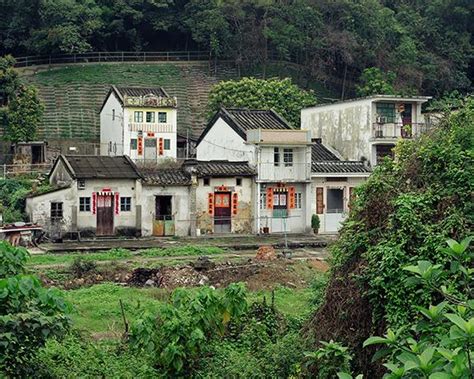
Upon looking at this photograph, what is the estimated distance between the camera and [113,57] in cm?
6222

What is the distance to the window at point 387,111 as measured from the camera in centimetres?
3984

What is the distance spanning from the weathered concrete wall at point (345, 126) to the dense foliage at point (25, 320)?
3023 centimetres

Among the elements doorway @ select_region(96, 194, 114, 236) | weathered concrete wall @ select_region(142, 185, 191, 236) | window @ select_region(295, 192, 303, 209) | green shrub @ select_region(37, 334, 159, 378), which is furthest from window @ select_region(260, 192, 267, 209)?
green shrub @ select_region(37, 334, 159, 378)

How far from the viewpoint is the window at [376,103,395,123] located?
39.8 metres

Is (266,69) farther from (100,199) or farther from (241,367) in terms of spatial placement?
(241,367)

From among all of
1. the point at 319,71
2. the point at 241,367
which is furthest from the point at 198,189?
the point at 319,71

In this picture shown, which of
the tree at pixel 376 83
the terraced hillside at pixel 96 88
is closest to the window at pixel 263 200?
the terraced hillside at pixel 96 88

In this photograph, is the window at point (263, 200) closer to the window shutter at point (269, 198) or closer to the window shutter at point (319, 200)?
the window shutter at point (269, 198)

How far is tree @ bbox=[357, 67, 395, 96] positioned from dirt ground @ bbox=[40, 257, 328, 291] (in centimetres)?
2860

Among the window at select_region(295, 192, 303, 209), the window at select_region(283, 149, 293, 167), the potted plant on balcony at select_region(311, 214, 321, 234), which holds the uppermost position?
the window at select_region(283, 149, 293, 167)

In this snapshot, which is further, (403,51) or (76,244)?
(403,51)

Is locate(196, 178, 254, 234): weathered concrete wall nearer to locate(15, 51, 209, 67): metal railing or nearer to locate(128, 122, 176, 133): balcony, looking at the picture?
locate(128, 122, 176, 133): balcony

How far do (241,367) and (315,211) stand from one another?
25221 mm

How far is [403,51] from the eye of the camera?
5775cm
